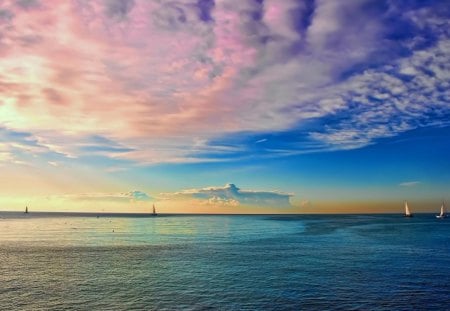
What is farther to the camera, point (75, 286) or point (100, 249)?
point (100, 249)

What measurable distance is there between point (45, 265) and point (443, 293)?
67.2 metres

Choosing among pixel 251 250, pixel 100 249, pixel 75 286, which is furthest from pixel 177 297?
pixel 100 249

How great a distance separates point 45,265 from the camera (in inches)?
2906

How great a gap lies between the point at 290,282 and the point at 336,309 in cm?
1443

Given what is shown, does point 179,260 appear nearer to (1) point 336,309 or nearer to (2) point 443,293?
(1) point 336,309

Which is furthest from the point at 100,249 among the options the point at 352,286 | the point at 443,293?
the point at 443,293

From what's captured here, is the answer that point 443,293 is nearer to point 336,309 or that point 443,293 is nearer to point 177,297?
point 336,309

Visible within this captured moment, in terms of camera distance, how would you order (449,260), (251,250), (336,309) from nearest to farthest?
1. (336,309)
2. (449,260)
3. (251,250)

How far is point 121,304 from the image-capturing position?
150 ft

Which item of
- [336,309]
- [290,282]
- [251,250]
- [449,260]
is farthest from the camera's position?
[251,250]

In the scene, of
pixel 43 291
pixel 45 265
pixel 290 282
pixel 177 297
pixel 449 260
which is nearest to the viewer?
pixel 177 297

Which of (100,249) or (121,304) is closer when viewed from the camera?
(121,304)

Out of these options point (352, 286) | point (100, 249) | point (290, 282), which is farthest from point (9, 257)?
point (352, 286)

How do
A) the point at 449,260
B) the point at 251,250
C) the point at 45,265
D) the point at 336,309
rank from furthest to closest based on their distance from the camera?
the point at 251,250 → the point at 449,260 → the point at 45,265 → the point at 336,309
